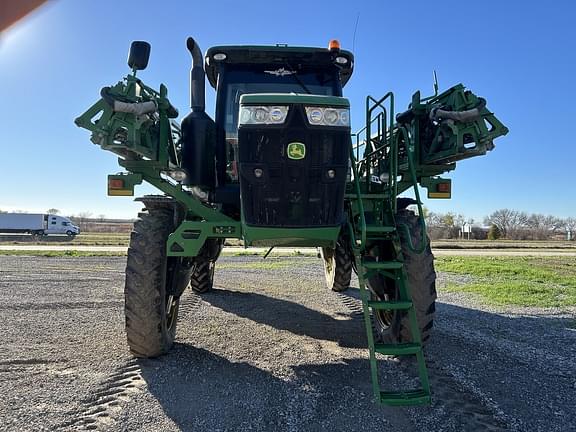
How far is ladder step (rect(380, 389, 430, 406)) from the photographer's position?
10.0ft

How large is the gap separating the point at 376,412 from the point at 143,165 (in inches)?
124

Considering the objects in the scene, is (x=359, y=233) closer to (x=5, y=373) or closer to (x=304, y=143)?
(x=304, y=143)

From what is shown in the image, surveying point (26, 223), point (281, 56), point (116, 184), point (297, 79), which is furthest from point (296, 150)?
point (26, 223)

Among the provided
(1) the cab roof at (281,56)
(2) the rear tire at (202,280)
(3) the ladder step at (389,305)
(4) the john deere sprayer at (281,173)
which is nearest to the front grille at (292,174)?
(4) the john deere sprayer at (281,173)

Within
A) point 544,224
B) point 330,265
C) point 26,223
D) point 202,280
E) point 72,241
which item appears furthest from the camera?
point 544,224

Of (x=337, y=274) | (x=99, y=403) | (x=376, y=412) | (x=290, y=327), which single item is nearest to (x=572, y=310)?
(x=337, y=274)

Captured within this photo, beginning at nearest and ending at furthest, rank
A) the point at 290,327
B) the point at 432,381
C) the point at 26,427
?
the point at 26,427 → the point at 432,381 → the point at 290,327

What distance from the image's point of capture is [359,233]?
4480 millimetres

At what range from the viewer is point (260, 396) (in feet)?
11.6

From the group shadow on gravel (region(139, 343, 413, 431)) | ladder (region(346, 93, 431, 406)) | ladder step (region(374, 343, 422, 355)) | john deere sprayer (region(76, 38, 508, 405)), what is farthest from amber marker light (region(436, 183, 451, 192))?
ladder step (region(374, 343, 422, 355))

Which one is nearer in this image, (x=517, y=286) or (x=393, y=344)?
(x=393, y=344)

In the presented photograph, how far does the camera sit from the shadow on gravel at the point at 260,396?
122 inches

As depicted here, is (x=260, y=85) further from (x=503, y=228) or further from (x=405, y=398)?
(x=503, y=228)

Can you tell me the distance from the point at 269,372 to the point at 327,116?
229 cm
